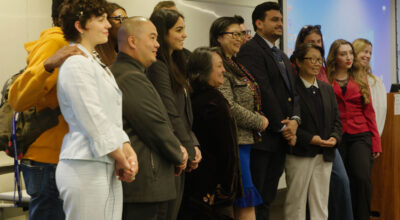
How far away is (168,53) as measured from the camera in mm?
2924

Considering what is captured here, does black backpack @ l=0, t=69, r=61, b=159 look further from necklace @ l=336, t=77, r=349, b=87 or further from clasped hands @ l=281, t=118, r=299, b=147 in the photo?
necklace @ l=336, t=77, r=349, b=87

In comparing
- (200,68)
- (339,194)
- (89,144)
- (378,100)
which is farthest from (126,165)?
(378,100)

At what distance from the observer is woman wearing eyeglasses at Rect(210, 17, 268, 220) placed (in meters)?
3.42

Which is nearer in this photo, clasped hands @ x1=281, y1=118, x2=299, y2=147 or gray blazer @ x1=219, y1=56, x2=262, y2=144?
gray blazer @ x1=219, y1=56, x2=262, y2=144

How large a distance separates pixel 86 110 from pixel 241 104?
1.68 m

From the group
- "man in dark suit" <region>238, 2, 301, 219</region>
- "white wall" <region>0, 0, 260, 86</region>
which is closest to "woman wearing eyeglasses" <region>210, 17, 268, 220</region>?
"man in dark suit" <region>238, 2, 301, 219</region>

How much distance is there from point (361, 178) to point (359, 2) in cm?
333

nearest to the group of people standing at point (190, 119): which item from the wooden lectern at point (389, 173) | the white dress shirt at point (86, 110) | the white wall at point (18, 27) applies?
the white dress shirt at point (86, 110)

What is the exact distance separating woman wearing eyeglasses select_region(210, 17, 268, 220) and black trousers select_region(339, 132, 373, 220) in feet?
4.22

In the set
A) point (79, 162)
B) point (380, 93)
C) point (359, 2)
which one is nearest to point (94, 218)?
point (79, 162)

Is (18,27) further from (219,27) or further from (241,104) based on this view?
(241,104)

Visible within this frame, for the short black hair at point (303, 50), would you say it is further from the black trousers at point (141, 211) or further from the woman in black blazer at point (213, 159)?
the black trousers at point (141, 211)

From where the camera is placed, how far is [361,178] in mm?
4457

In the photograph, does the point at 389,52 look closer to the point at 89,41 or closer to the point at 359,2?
the point at 359,2
